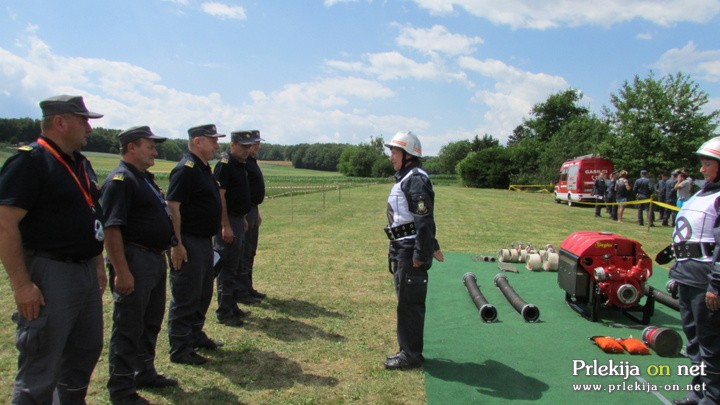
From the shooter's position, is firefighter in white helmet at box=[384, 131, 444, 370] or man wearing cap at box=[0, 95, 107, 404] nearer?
man wearing cap at box=[0, 95, 107, 404]

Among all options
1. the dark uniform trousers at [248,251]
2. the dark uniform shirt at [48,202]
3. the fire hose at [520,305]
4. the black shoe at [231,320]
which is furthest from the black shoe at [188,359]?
the fire hose at [520,305]

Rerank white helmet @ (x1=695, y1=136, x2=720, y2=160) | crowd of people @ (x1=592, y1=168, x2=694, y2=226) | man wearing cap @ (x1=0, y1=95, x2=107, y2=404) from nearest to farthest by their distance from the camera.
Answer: man wearing cap @ (x1=0, y1=95, x2=107, y2=404), white helmet @ (x1=695, y1=136, x2=720, y2=160), crowd of people @ (x1=592, y1=168, x2=694, y2=226)

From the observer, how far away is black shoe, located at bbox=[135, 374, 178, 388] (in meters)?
4.29

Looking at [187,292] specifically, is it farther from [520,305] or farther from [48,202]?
[520,305]

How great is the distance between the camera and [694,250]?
13.0ft

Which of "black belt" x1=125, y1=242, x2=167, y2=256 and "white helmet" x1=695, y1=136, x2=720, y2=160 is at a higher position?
"white helmet" x1=695, y1=136, x2=720, y2=160

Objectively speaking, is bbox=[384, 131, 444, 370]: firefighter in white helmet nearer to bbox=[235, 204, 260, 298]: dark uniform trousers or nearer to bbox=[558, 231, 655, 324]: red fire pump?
bbox=[558, 231, 655, 324]: red fire pump

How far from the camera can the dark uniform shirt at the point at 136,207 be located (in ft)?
12.3

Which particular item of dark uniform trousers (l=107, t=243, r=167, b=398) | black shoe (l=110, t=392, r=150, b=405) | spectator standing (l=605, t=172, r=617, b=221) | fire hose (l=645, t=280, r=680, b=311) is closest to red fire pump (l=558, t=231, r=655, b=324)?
fire hose (l=645, t=280, r=680, b=311)

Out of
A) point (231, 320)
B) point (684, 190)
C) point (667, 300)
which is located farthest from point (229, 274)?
point (684, 190)

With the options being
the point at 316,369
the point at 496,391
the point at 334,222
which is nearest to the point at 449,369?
the point at 496,391

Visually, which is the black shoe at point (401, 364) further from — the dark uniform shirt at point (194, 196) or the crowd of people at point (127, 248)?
the dark uniform shirt at point (194, 196)

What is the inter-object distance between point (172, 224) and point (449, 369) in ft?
9.96

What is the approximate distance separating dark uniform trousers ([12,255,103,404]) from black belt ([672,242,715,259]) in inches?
182
